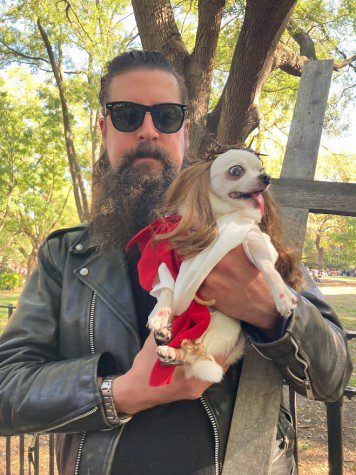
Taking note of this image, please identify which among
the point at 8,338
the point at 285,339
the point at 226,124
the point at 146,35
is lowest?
the point at 8,338

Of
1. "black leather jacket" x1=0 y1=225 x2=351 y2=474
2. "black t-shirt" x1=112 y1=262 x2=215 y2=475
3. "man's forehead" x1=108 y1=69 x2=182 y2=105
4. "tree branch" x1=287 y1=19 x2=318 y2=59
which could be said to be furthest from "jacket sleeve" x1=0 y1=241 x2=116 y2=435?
"tree branch" x1=287 y1=19 x2=318 y2=59

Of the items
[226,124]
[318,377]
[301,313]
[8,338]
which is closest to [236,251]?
[301,313]

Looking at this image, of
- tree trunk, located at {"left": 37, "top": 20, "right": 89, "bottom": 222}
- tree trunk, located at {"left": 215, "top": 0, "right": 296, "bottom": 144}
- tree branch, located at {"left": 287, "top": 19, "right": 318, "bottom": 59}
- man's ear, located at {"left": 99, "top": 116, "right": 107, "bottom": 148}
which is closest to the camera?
man's ear, located at {"left": 99, "top": 116, "right": 107, "bottom": 148}

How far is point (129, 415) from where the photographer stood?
64.3 inches

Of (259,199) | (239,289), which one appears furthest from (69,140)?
(239,289)

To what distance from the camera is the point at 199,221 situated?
60.1 inches

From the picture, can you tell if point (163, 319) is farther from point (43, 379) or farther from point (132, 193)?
point (132, 193)

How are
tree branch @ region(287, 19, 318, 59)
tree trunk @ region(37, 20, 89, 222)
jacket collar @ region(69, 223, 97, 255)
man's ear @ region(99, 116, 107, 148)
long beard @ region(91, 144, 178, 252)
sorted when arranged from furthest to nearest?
tree trunk @ region(37, 20, 89, 222)
tree branch @ region(287, 19, 318, 59)
man's ear @ region(99, 116, 107, 148)
long beard @ region(91, 144, 178, 252)
jacket collar @ region(69, 223, 97, 255)

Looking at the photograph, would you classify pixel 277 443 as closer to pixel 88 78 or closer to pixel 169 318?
pixel 169 318

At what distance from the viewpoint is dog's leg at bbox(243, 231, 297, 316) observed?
56.2 inches

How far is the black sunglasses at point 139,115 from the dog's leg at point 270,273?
1.01m

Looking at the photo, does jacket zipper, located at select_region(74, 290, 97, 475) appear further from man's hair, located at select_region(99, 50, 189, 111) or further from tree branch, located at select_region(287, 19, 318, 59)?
tree branch, located at select_region(287, 19, 318, 59)

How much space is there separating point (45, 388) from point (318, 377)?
105cm

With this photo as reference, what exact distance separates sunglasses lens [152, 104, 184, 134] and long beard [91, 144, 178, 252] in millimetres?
118
